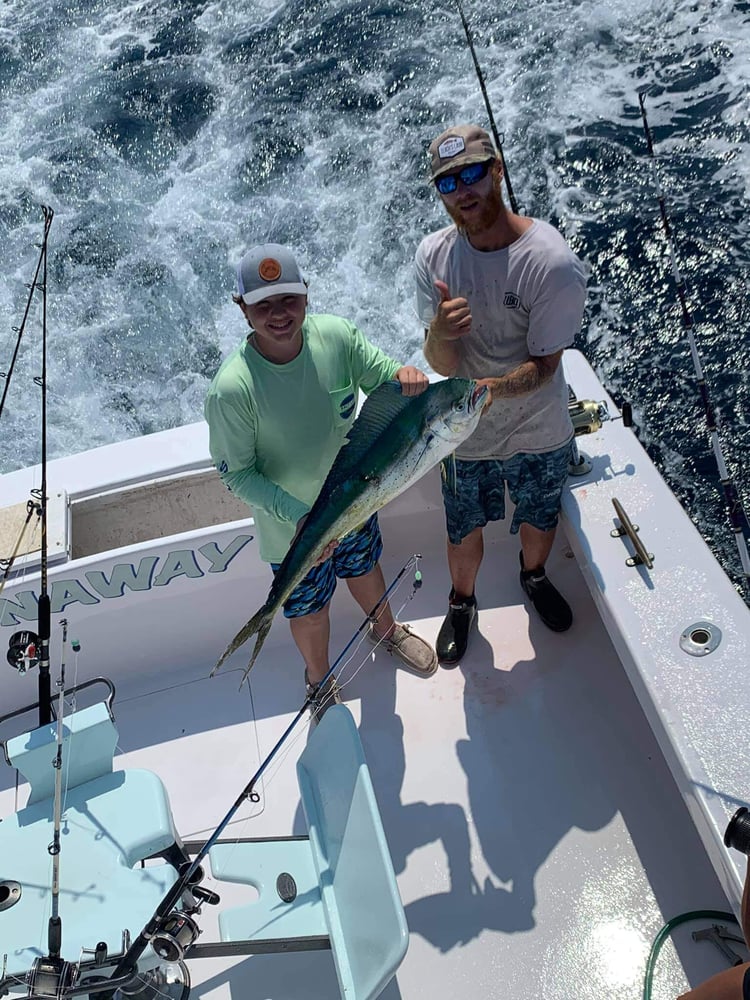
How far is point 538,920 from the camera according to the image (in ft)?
7.66

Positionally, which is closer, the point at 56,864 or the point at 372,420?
the point at 56,864

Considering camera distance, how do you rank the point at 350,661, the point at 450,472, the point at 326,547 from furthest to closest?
the point at 350,661
the point at 450,472
the point at 326,547

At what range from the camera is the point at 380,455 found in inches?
82.0

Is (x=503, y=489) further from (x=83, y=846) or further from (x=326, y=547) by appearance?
(x=83, y=846)

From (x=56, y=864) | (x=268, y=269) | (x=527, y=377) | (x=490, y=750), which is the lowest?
(x=56, y=864)

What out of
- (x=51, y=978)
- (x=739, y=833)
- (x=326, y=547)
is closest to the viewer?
(x=739, y=833)

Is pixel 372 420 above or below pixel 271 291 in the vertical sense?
below

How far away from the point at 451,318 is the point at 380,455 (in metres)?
0.39

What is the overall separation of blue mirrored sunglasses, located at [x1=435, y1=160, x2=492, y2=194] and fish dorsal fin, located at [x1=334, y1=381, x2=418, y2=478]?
50 cm

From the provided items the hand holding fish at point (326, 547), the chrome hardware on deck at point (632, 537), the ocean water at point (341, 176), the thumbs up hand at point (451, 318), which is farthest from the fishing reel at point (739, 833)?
the ocean water at point (341, 176)

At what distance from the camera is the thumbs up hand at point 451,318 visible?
2.15 metres

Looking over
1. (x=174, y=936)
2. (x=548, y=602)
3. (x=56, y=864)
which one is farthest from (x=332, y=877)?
(x=548, y=602)

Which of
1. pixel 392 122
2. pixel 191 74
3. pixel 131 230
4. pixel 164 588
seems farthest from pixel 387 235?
pixel 164 588

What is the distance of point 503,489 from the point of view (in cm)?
275
